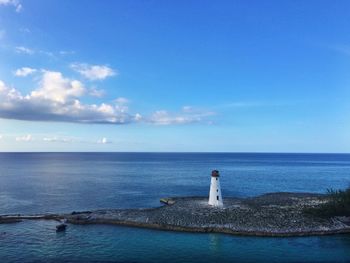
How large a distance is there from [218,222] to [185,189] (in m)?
42.8

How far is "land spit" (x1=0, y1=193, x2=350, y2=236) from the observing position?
140 feet

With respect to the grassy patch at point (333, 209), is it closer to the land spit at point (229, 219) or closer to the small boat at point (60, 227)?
the land spit at point (229, 219)

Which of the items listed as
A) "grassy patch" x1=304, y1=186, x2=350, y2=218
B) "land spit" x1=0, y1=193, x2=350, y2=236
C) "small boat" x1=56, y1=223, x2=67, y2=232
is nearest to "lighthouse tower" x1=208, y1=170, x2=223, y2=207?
"land spit" x1=0, y1=193, x2=350, y2=236

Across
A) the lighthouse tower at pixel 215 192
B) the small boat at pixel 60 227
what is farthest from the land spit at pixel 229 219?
the small boat at pixel 60 227

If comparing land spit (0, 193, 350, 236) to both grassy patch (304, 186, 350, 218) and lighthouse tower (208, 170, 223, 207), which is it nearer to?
grassy patch (304, 186, 350, 218)

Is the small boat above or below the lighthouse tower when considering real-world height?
below

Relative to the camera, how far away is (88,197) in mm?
74250

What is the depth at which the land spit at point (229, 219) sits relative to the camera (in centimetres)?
4269

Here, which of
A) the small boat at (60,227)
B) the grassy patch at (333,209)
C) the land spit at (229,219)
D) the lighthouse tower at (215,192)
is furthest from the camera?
the lighthouse tower at (215,192)

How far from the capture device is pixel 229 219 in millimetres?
46062

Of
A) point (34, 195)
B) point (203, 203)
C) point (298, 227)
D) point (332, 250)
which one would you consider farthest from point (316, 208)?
point (34, 195)

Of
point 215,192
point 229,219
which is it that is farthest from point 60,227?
point 215,192

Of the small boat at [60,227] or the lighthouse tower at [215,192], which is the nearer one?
the small boat at [60,227]

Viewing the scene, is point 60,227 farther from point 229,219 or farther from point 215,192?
point 215,192
